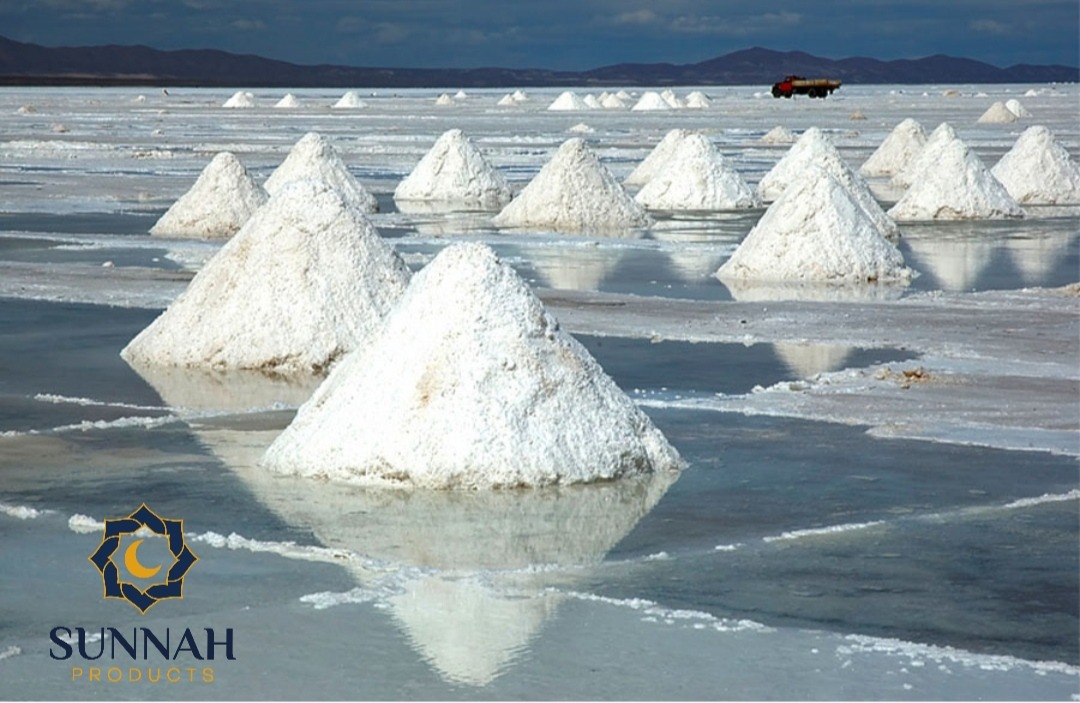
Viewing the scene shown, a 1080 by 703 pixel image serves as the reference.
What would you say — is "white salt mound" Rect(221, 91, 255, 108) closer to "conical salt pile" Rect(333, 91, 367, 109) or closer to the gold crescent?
"conical salt pile" Rect(333, 91, 367, 109)

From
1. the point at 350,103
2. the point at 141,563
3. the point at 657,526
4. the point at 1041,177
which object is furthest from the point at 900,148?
the point at 350,103

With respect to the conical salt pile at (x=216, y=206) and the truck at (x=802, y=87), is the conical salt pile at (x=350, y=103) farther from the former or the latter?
the conical salt pile at (x=216, y=206)

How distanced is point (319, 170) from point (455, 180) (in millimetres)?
3074

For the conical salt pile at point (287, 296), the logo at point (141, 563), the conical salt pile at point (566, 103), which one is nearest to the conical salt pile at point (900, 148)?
the conical salt pile at point (287, 296)

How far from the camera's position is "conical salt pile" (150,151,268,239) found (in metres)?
21.8

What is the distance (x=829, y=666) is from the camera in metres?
Result: 5.37

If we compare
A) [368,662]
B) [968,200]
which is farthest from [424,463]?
[968,200]

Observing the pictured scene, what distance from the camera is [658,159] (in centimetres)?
3184

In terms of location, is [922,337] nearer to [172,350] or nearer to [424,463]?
[172,350]

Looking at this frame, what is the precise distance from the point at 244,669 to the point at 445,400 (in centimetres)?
280

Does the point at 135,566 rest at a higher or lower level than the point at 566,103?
higher

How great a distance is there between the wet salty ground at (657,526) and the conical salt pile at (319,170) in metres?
10.6

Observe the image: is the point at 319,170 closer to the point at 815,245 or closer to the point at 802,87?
the point at 815,245

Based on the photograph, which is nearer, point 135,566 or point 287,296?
point 135,566
